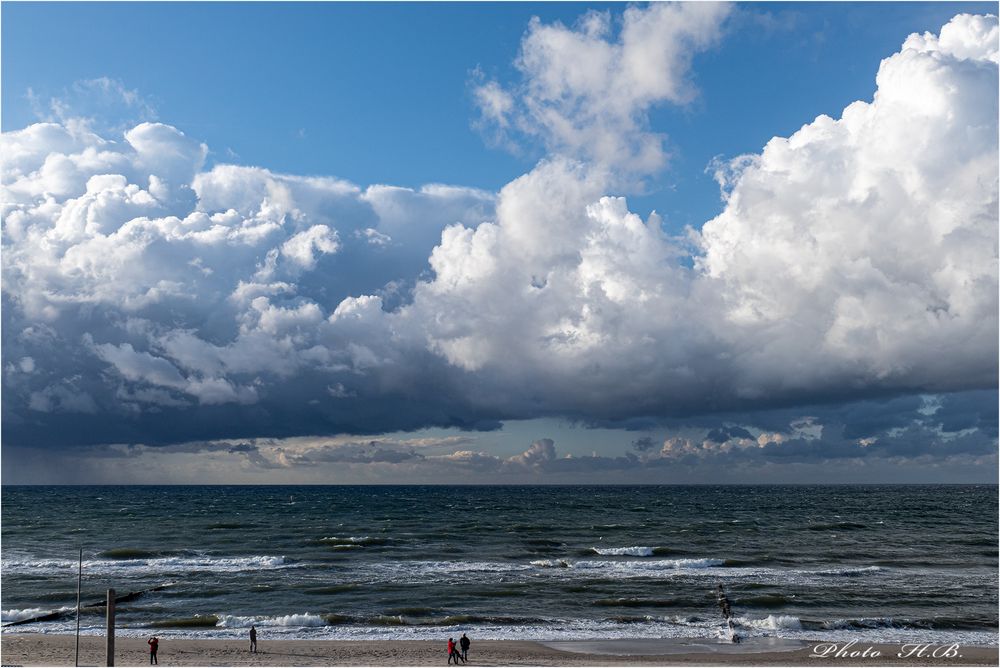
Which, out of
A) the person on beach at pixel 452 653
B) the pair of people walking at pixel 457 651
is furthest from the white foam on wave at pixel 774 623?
the person on beach at pixel 452 653

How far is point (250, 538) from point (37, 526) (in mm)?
36690

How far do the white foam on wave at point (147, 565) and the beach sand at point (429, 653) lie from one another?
21086mm

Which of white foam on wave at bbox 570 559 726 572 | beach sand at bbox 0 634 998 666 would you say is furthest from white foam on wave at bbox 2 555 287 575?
white foam on wave at bbox 570 559 726 572

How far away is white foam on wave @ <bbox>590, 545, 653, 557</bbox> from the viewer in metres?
67.1

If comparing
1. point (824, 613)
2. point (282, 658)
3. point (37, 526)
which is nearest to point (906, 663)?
point (824, 613)

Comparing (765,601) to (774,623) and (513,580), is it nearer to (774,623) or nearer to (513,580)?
(774,623)

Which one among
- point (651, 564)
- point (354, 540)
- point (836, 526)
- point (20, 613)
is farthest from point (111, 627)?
point (836, 526)

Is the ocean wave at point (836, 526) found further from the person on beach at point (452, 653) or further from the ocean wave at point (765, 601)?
the person on beach at point (452, 653)

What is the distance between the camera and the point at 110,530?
93.0 meters

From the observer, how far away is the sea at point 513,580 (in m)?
39.6

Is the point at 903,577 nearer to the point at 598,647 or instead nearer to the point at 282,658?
the point at 598,647

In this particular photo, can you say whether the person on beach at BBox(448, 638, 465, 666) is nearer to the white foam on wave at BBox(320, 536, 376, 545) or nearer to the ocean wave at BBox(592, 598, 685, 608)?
the ocean wave at BBox(592, 598, 685, 608)

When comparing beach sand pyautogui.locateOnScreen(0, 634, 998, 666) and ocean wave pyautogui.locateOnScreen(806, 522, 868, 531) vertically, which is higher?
beach sand pyautogui.locateOnScreen(0, 634, 998, 666)

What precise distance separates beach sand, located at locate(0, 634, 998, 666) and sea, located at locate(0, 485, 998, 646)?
5.17 feet
